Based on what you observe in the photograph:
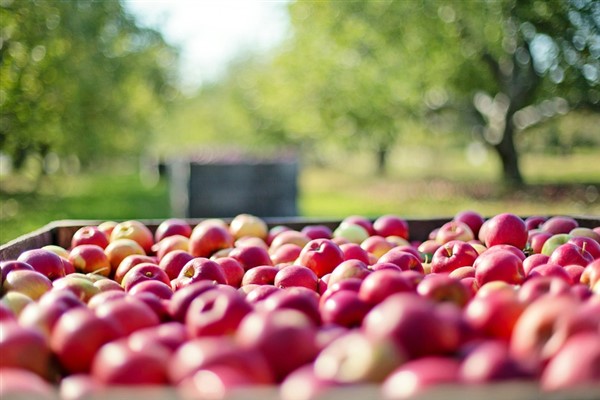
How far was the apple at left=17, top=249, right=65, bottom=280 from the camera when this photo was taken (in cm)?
295

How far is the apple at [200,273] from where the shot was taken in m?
2.79

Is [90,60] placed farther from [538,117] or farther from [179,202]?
[538,117]

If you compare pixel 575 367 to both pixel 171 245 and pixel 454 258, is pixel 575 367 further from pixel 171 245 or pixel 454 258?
pixel 171 245

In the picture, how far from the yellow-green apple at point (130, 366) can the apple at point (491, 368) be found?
63 cm

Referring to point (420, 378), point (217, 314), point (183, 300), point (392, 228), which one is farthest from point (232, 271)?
point (420, 378)

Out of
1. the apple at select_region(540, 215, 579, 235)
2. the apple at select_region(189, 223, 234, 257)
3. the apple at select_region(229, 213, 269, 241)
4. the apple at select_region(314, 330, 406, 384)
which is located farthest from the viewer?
the apple at select_region(229, 213, 269, 241)

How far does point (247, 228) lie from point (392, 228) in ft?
2.76

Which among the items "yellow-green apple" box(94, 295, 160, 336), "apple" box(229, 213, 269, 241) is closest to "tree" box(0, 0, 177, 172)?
"apple" box(229, 213, 269, 241)

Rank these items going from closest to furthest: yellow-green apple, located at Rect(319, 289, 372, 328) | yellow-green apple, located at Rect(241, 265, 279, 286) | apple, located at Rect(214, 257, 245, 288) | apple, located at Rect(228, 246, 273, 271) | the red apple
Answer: yellow-green apple, located at Rect(319, 289, 372, 328) → yellow-green apple, located at Rect(241, 265, 279, 286) → apple, located at Rect(214, 257, 245, 288) → apple, located at Rect(228, 246, 273, 271) → the red apple

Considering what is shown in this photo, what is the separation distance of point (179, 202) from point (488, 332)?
427 inches

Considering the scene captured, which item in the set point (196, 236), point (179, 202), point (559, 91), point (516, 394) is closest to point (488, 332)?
point (516, 394)

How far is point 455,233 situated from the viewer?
150 inches

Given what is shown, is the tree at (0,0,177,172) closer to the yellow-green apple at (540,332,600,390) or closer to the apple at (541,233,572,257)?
the apple at (541,233,572,257)

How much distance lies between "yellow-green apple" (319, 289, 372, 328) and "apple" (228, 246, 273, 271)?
1.21 m
